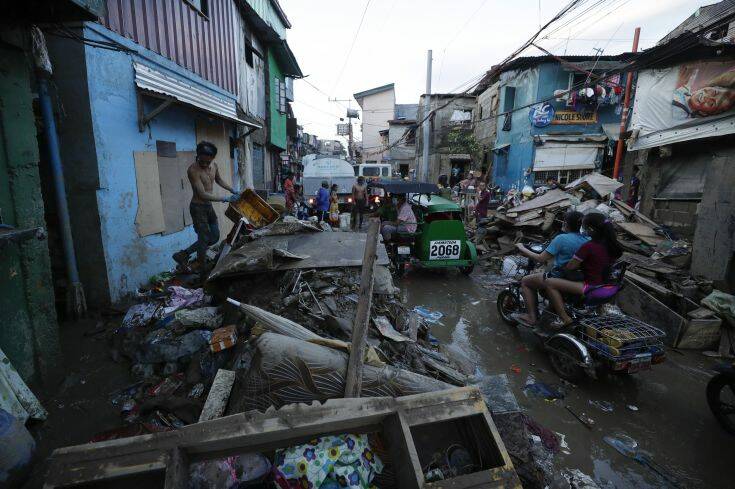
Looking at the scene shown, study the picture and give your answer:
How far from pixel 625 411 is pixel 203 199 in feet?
19.9

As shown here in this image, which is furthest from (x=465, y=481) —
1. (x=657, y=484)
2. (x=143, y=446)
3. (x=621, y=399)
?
(x=621, y=399)

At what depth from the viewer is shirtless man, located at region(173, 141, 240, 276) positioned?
17.8 feet

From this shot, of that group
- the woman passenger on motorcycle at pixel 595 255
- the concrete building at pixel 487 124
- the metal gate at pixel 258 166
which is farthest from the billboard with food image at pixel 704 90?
the metal gate at pixel 258 166

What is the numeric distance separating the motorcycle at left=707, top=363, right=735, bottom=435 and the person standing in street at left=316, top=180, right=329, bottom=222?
1047 cm

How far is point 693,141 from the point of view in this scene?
8133 millimetres

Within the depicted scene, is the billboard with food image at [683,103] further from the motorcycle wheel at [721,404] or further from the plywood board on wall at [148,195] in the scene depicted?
the plywood board on wall at [148,195]

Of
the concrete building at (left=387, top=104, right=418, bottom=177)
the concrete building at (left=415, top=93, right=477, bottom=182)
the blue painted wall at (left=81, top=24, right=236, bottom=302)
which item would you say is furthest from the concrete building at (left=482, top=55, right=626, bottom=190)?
the concrete building at (left=387, top=104, right=418, bottom=177)

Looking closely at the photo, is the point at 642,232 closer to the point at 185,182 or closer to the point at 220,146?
the point at 185,182

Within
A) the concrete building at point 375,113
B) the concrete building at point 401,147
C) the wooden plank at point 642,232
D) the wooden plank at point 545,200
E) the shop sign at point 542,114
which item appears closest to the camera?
the wooden plank at point 642,232

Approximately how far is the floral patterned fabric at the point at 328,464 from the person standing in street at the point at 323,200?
1069cm

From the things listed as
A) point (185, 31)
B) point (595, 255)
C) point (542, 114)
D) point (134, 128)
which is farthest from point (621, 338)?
point (542, 114)

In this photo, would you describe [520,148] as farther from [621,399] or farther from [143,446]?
[143,446]

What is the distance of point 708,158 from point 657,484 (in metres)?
8.14

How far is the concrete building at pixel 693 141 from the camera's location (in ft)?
19.9
